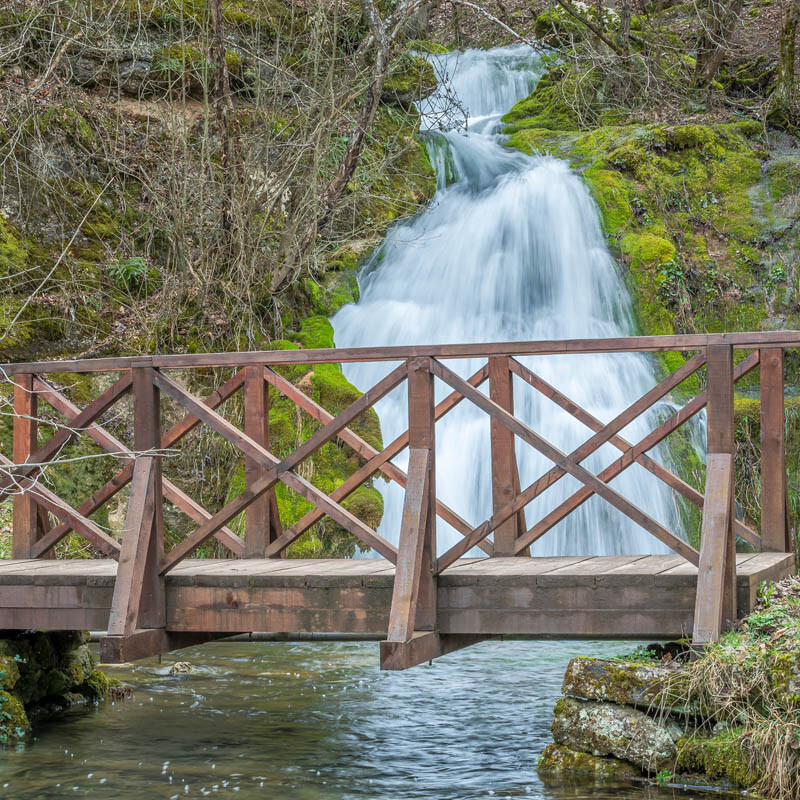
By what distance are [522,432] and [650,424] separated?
6858 mm

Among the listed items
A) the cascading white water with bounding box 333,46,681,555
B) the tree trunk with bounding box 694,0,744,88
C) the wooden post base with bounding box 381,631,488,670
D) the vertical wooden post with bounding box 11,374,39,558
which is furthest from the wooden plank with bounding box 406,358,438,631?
the tree trunk with bounding box 694,0,744,88

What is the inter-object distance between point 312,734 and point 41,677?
2021 millimetres

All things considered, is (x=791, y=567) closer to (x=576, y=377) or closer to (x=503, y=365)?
(x=503, y=365)

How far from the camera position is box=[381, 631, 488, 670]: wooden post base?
18.1ft

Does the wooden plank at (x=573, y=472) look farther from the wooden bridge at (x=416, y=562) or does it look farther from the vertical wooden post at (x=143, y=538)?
the vertical wooden post at (x=143, y=538)

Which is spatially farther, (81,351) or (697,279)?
(697,279)

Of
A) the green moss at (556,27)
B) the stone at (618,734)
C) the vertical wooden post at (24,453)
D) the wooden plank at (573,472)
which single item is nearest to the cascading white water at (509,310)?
the green moss at (556,27)

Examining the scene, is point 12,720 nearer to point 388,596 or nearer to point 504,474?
point 388,596

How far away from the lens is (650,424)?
41.0 feet

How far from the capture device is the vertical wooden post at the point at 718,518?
5.42m

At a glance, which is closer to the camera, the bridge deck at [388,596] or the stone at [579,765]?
the stone at [579,765]

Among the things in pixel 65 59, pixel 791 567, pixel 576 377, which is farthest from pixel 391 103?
pixel 791 567

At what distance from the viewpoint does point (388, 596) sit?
6035mm

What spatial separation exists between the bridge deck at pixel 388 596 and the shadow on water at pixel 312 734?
825 millimetres
